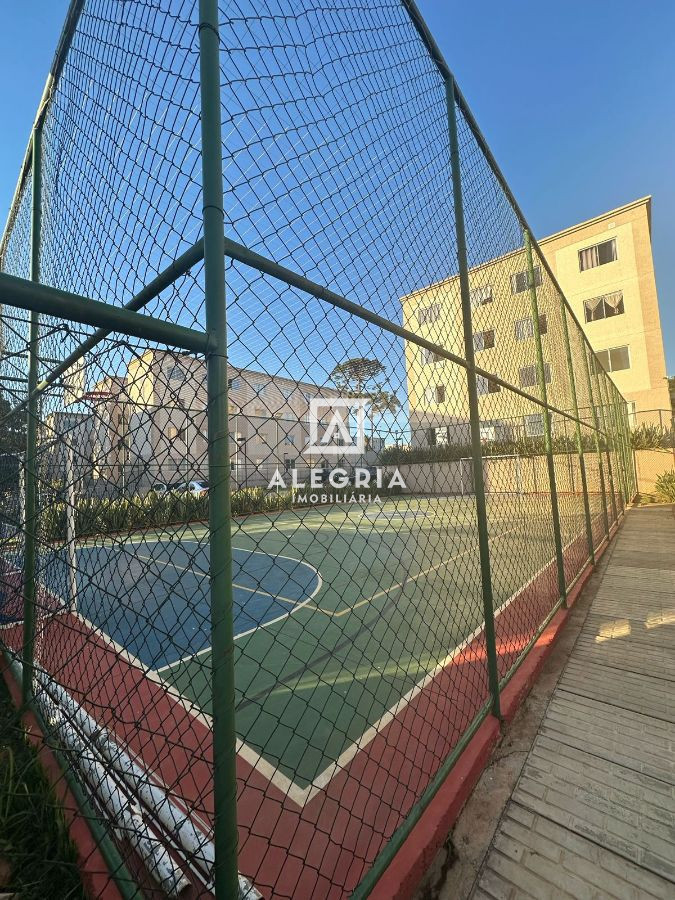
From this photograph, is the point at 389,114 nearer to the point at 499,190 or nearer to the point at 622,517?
the point at 499,190

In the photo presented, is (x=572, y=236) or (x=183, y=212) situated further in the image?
(x=572, y=236)

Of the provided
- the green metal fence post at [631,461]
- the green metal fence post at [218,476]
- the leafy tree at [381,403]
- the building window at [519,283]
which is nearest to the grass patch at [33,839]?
the green metal fence post at [218,476]

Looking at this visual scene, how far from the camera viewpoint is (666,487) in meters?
10.6

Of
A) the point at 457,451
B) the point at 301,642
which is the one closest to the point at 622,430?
the point at 457,451

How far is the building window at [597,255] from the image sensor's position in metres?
15.6

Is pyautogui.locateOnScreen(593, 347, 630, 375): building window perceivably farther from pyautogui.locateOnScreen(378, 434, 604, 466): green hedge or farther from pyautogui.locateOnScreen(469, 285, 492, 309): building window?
pyautogui.locateOnScreen(469, 285, 492, 309): building window

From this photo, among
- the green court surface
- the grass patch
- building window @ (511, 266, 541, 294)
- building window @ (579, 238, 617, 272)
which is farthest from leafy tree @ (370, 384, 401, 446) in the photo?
building window @ (579, 238, 617, 272)

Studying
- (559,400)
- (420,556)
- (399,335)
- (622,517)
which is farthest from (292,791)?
(622,517)

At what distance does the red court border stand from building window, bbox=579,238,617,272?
1883 centimetres

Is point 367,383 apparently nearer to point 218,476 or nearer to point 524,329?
point 218,476

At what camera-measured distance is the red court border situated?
1220 millimetres

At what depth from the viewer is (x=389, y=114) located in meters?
1.71

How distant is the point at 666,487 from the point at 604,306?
894 cm

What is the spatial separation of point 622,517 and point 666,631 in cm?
645
